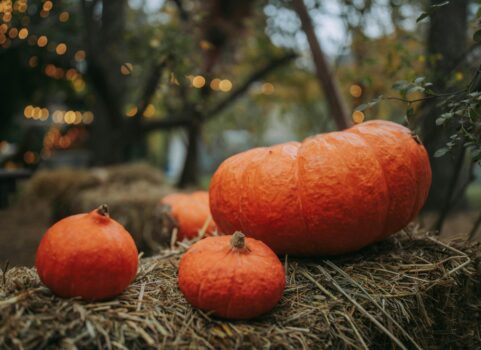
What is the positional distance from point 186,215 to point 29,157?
10.9m

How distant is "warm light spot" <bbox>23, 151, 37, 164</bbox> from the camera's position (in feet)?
42.1

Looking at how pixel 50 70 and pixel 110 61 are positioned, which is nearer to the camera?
pixel 110 61

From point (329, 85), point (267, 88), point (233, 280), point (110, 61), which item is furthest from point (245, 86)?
point (233, 280)

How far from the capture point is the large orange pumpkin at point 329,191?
2.13 meters

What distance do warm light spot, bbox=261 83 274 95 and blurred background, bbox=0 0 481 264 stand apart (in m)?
0.04

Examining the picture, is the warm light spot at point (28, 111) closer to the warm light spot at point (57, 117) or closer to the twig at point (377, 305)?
the warm light spot at point (57, 117)

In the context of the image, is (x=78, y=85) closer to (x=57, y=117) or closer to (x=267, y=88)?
(x=267, y=88)

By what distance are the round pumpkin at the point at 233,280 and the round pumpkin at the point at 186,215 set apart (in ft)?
Result: 5.44

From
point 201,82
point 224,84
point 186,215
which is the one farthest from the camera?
point 224,84

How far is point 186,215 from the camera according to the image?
11.9 ft

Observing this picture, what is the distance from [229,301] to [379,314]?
0.62 meters

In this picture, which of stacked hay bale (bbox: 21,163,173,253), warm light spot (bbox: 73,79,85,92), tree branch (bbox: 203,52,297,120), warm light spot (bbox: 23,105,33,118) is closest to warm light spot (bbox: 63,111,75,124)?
warm light spot (bbox: 23,105,33,118)

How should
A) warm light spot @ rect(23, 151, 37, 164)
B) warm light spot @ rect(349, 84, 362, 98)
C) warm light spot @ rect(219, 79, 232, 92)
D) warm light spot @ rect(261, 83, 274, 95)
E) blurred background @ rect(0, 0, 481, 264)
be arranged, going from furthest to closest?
1. warm light spot @ rect(23, 151, 37, 164)
2. warm light spot @ rect(261, 83, 274, 95)
3. warm light spot @ rect(349, 84, 362, 98)
4. warm light spot @ rect(219, 79, 232, 92)
5. blurred background @ rect(0, 0, 481, 264)

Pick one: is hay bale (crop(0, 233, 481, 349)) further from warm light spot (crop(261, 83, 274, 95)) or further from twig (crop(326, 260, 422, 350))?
warm light spot (crop(261, 83, 274, 95))
